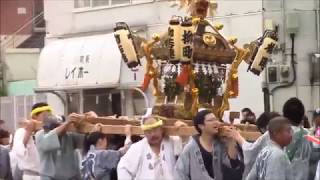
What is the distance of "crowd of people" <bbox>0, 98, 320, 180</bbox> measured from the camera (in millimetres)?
7344

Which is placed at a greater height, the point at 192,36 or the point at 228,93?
the point at 192,36

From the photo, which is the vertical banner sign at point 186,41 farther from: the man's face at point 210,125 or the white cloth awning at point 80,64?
the white cloth awning at point 80,64

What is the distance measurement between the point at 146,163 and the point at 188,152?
546 mm

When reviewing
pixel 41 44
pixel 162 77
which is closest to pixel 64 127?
pixel 162 77

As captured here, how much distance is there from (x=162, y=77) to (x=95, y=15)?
11.1 meters

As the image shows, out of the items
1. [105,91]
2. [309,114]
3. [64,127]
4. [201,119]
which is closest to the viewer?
[201,119]

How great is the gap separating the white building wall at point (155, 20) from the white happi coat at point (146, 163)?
365 inches

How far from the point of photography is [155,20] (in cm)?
1997

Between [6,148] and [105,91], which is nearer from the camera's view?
[6,148]

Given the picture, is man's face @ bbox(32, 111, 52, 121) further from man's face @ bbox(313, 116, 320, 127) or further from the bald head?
the bald head

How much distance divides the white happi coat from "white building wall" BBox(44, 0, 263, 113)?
9271 mm

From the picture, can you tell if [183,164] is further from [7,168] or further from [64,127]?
[7,168]

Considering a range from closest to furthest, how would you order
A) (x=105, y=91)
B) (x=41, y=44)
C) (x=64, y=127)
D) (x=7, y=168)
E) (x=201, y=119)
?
(x=201, y=119) → (x=64, y=127) → (x=7, y=168) → (x=105, y=91) → (x=41, y=44)

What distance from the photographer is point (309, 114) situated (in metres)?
17.6
